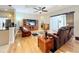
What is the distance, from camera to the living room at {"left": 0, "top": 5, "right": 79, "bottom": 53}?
6.21ft

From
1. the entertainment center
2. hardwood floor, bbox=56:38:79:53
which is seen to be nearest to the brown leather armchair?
the entertainment center

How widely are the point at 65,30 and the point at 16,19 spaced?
994 mm

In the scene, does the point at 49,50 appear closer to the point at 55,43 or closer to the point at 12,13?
the point at 55,43

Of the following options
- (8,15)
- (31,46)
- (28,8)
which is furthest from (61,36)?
(8,15)

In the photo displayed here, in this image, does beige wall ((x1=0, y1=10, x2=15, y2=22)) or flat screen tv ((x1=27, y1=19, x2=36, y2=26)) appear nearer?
beige wall ((x1=0, y1=10, x2=15, y2=22))

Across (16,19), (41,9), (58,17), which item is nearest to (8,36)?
(16,19)

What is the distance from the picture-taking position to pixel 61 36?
77.8 inches

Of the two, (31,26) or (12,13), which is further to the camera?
(31,26)

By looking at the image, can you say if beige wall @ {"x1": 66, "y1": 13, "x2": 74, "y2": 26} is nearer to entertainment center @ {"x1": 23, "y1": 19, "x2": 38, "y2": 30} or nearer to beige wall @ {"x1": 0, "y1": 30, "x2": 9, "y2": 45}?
entertainment center @ {"x1": 23, "y1": 19, "x2": 38, "y2": 30}

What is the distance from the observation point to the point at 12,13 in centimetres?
187

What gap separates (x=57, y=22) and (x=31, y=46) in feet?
2.35

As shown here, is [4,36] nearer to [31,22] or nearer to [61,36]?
[31,22]
